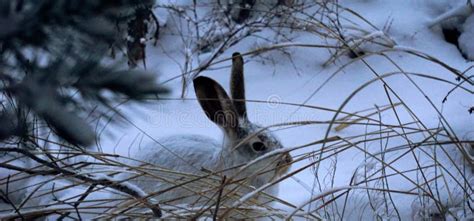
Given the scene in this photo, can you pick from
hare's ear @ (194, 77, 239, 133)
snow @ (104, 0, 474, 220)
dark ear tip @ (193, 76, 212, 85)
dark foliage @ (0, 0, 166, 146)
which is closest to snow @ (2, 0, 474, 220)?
snow @ (104, 0, 474, 220)

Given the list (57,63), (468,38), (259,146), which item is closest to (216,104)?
(259,146)

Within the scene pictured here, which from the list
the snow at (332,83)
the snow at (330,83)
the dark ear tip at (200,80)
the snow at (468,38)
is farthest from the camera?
the snow at (468,38)

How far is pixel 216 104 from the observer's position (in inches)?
130

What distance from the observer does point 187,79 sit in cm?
476

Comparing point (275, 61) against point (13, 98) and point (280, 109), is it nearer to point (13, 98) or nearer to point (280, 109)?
point (280, 109)

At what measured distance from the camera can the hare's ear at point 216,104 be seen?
3.21 m

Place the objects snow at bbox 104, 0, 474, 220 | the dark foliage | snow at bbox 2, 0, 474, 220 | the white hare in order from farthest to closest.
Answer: snow at bbox 104, 0, 474, 220
snow at bbox 2, 0, 474, 220
the white hare
the dark foliage

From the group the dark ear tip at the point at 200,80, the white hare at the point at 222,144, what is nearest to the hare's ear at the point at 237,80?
the white hare at the point at 222,144

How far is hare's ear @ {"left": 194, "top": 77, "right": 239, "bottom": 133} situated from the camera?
3.21 metres

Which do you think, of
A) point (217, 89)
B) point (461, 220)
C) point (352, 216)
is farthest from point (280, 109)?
point (461, 220)

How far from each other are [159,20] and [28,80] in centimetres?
489

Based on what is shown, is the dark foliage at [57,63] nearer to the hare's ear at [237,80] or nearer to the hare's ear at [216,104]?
the hare's ear at [216,104]

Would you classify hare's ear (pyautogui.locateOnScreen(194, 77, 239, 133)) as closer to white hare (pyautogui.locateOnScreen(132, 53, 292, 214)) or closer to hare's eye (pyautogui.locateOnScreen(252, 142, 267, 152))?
white hare (pyautogui.locateOnScreen(132, 53, 292, 214))

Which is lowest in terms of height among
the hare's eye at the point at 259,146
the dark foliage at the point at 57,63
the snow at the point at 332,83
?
the dark foliage at the point at 57,63
